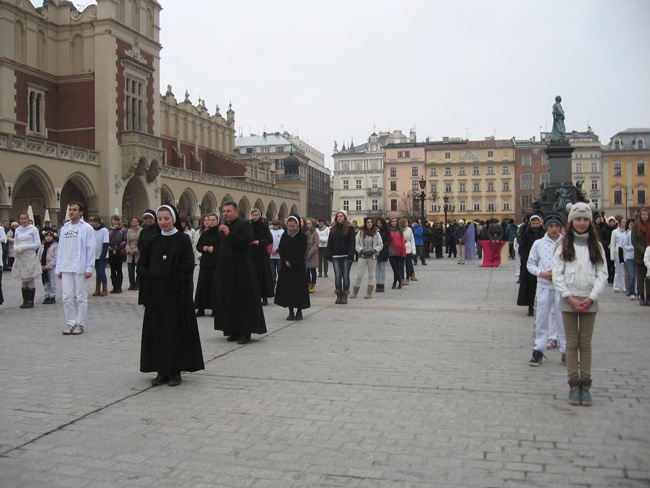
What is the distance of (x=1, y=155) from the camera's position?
28797mm

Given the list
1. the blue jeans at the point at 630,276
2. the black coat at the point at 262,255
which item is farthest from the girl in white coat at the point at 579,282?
the blue jeans at the point at 630,276

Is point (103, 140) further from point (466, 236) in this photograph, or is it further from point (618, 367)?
point (618, 367)

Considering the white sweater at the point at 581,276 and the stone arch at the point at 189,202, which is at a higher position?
the stone arch at the point at 189,202

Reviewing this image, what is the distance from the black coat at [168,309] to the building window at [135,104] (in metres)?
34.1

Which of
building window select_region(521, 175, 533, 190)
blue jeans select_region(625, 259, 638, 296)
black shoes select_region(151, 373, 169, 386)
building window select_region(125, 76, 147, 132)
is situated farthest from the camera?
building window select_region(521, 175, 533, 190)

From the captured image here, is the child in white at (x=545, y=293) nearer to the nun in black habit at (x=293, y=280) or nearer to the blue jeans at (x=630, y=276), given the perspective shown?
the nun in black habit at (x=293, y=280)

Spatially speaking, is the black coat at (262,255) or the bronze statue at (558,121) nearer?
the black coat at (262,255)

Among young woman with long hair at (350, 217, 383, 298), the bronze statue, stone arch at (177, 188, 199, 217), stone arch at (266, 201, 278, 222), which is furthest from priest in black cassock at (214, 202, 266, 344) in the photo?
stone arch at (266, 201, 278, 222)

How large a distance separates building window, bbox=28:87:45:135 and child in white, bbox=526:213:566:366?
1397 inches

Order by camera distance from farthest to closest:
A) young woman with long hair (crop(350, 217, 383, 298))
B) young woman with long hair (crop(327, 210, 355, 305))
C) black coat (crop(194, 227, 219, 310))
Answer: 1. young woman with long hair (crop(350, 217, 383, 298))
2. young woman with long hair (crop(327, 210, 355, 305))
3. black coat (crop(194, 227, 219, 310))

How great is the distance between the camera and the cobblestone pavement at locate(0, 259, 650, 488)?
4340 mm

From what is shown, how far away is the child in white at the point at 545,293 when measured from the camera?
25.6ft

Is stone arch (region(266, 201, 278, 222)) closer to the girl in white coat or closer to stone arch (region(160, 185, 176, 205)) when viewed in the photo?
stone arch (region(160, 185, 176, 205))

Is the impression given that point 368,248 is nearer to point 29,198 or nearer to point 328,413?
point 328,413
